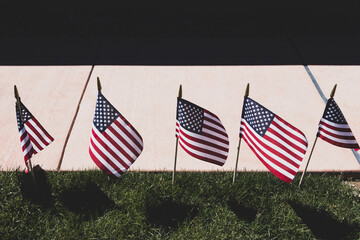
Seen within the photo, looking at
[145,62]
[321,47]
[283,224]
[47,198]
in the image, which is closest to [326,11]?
[321,47]

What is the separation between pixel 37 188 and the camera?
365 centimetres

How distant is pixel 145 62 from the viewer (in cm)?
577

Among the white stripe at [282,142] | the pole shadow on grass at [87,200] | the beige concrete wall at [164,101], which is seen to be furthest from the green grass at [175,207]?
the white stripe at [282,142]

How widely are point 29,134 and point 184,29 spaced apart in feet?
12.8

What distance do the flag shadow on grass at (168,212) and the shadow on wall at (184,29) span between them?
9.51ft

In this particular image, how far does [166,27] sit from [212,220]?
13.2ft

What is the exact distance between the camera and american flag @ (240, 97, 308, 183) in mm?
3172

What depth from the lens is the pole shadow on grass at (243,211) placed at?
137 inches

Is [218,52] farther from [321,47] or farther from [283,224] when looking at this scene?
[283,224]

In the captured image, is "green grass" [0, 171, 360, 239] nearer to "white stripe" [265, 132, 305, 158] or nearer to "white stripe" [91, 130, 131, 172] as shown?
"white stripe" [91, 130, 131, 172]

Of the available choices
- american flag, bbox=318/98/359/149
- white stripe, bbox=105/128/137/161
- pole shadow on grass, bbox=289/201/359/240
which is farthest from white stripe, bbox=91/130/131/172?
american flag, bbox=318/98/359/149

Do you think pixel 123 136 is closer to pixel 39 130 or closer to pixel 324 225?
pixel 39 130

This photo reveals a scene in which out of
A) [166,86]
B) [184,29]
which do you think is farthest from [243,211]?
[184,29]

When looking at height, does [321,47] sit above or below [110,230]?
above
